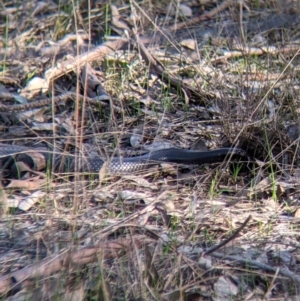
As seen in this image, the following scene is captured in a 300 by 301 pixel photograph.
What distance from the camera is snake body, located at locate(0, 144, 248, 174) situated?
447 cm

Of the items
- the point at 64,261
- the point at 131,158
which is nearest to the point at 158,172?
the point at 131,158

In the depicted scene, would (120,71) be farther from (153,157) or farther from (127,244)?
(127,244)

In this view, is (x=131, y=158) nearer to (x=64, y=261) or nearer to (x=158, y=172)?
(x=158, y=172)

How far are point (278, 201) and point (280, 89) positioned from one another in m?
0.86

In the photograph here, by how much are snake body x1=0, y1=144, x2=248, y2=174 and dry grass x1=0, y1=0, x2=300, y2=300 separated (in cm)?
6

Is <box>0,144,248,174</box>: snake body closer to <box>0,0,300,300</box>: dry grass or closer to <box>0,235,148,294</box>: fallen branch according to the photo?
<box>0,0,300,300</box>: dry grass

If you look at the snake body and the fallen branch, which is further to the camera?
the snake body

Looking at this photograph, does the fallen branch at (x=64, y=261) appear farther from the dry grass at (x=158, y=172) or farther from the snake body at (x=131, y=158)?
the snake body at (x=131, y=158)

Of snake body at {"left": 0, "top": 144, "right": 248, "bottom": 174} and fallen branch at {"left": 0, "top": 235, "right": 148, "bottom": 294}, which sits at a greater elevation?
snake body at {"left": 0, "top": 144, "right": 248, "bottom": 174}

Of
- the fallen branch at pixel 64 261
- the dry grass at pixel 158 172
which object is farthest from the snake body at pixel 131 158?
the fallen branch at pixel 64 261

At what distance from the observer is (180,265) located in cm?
321

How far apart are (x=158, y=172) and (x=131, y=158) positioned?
18cm

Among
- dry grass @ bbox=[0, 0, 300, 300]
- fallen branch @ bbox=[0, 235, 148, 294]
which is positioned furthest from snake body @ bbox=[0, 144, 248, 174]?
fallen branch @ bbox=[0, 235, 148, 294]

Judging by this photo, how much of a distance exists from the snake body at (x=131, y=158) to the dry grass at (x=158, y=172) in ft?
0.20
